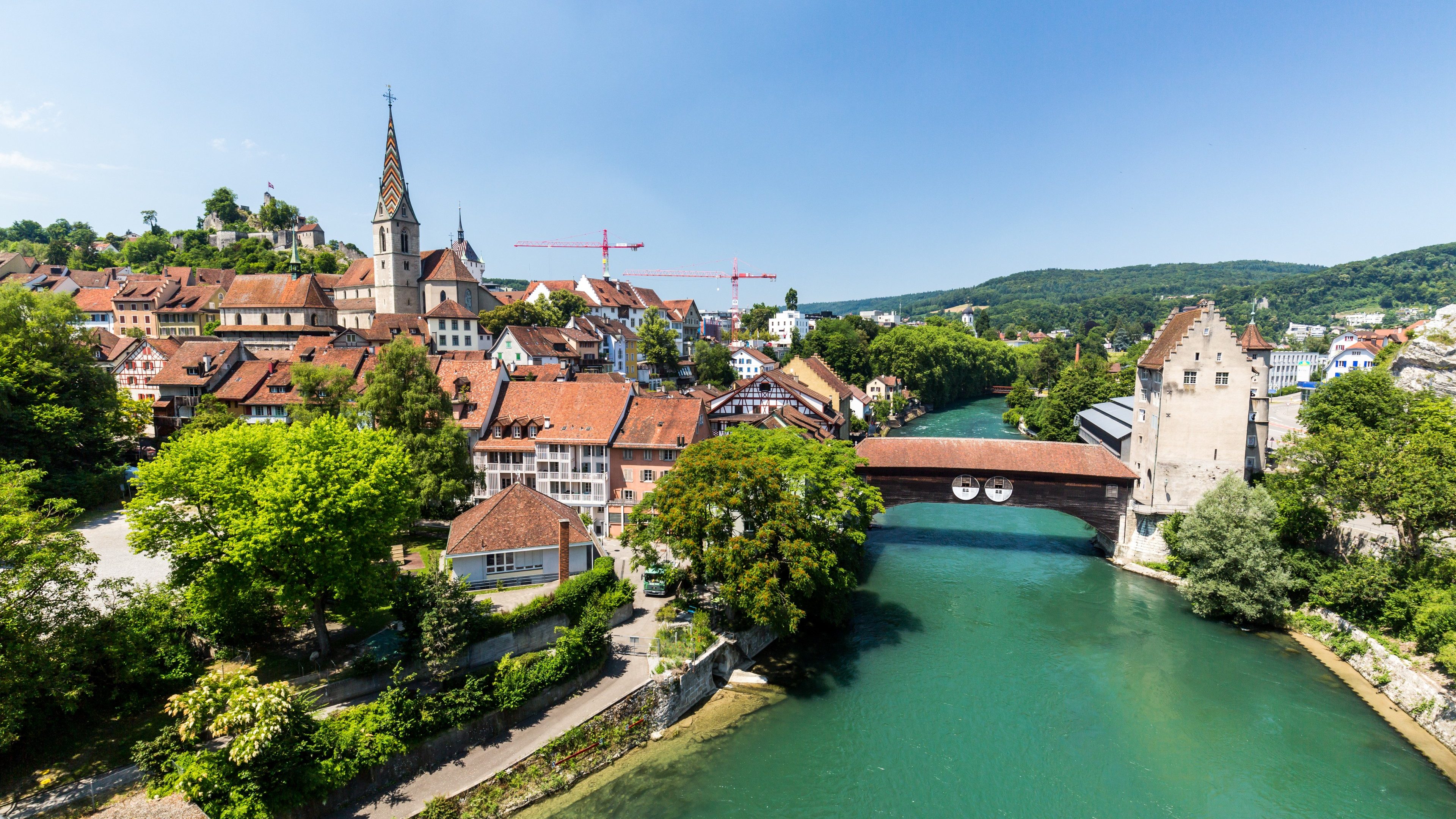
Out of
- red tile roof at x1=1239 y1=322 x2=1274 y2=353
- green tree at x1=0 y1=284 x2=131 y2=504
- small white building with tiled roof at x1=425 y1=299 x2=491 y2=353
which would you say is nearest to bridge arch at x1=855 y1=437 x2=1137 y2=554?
red tile roof at x1=1239 y1=322 x2=1274 y2=353

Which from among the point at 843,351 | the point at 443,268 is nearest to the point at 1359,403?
the point at 843,351

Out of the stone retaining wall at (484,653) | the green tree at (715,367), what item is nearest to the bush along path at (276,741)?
the stone retaining wall at (484,653)

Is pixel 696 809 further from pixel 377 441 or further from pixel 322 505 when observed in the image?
pixel 377 441

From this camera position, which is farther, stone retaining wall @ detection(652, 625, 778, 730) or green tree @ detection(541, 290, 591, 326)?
green tree @ detection(541, 290, 591, 326)

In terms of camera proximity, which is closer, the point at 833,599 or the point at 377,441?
the point at 377,441

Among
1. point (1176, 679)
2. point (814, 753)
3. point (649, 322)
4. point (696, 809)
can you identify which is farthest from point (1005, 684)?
point (649, 322)

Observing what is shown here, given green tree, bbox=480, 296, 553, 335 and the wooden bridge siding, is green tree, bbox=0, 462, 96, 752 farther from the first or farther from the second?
green tree, bbox=480, 296, 553, 335
